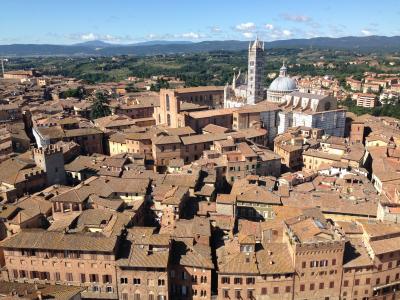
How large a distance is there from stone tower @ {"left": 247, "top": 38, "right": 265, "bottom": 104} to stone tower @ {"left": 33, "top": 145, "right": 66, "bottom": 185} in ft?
217

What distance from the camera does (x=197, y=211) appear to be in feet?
194

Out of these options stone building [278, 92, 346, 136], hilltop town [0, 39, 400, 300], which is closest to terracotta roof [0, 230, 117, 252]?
hilltop town [0, 39, 400, 300]

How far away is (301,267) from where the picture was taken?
46406 mm

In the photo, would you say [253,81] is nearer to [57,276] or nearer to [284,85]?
[284,85]

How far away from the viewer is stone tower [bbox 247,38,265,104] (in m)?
118

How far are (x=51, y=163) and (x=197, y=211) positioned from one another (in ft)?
88.2

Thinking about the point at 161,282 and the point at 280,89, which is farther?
the point at 280,89

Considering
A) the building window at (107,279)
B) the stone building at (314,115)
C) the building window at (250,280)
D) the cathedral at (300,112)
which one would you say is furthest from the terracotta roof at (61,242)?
the stone building at (314,115)

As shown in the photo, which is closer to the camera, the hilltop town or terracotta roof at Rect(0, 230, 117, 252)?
terracotta roof at Rect(0, 230, 117, 252)

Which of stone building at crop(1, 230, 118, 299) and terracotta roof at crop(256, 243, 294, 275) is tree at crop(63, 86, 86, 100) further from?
terracotta roof at crop(256, 243, 294, 275)

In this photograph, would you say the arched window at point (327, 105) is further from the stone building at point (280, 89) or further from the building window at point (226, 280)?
the building window at point (226, 280)

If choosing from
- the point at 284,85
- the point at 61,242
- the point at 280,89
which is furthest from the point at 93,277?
the point at 284,85

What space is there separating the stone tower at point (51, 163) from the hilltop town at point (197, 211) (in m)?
0.22

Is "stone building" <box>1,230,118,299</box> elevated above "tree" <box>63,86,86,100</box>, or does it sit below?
below
